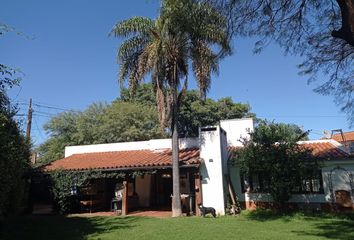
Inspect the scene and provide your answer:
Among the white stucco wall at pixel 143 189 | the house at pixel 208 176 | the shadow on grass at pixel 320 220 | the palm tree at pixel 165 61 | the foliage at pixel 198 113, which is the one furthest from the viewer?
the foliage at pixel 198 113

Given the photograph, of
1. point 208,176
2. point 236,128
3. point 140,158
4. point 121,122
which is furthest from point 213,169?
point 121,122

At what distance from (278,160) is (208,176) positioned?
11.5ft

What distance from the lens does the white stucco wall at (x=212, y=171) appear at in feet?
58.0

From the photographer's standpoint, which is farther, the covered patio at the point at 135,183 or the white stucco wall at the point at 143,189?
the white stucco wall at the point at 143,189

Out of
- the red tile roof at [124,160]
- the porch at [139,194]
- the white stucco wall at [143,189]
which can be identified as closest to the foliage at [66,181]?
the red tile roof at [124,160]

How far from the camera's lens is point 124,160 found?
2036cm

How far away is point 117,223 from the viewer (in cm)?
1498

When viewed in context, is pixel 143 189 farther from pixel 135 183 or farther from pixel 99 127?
pixel 99 127

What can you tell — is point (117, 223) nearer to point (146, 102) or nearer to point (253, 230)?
point (253, 230)

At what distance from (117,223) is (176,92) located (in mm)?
6631

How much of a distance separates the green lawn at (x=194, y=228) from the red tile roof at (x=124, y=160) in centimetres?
333

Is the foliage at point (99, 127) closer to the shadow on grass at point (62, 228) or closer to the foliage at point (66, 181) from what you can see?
the foliage at point (66, 181)

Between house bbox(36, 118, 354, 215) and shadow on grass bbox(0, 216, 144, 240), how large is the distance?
3195mm

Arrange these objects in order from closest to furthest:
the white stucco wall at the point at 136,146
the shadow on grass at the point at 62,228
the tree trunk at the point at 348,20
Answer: the tree trunk at the point at 348,20 < the shadow on grass at the point at 62,228 < the white stucco wall at the point at 136,146
